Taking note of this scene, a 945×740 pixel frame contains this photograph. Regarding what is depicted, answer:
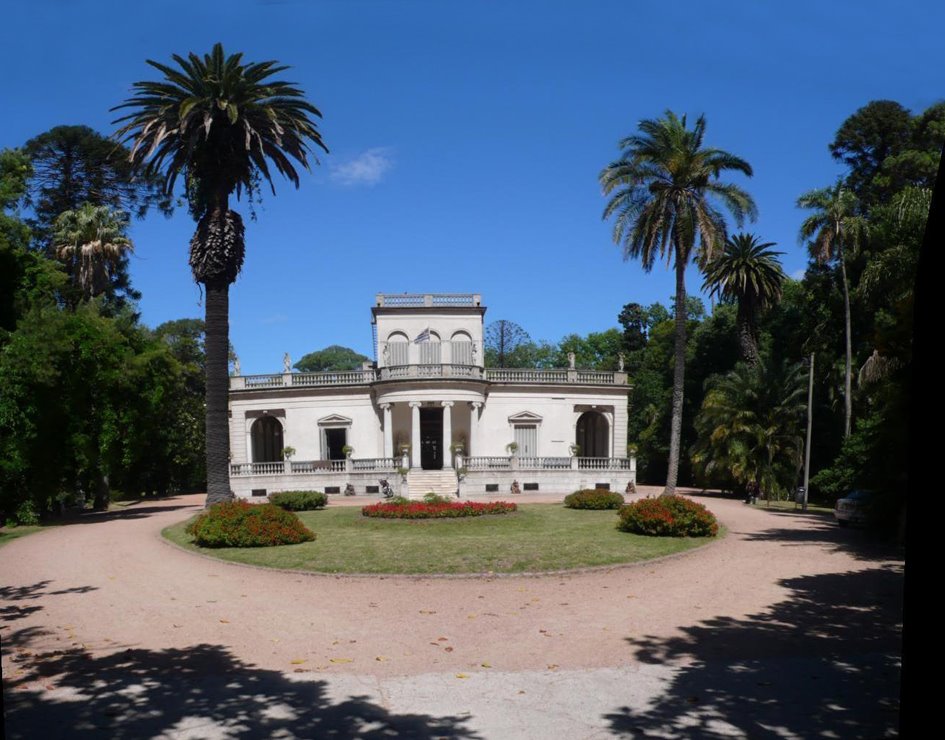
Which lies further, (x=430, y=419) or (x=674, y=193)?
(x=430, y=419)

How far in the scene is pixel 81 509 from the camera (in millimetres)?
33406

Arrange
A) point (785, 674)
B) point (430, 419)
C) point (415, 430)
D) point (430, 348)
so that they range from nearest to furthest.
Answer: point (785, 674) → point (415, 430) → point (430, 419) → point (430, 348)

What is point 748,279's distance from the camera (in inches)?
1668

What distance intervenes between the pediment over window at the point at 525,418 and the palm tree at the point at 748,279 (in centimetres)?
1379

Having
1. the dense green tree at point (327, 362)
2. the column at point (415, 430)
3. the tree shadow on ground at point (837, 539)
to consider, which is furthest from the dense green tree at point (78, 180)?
the dense green tree at point (327, 362)

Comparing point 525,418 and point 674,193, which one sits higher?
point 674,193

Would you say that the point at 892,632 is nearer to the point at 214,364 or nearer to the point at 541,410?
the point at 214,364

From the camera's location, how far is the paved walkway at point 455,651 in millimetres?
7086

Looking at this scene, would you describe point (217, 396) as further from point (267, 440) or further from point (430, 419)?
point (267, 440)

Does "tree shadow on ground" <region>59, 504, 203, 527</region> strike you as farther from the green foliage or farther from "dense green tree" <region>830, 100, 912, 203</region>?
"dense green tree" <region>830, 100, 912, 203</region>

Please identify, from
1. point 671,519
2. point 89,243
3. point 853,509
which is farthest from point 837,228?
point 89,243

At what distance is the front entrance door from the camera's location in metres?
44.8

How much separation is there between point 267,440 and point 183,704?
41.3 metres

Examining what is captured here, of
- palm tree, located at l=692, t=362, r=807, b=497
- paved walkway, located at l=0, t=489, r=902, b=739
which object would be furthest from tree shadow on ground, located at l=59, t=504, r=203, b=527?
palm tree, located at l=692, t=362, r=807, b=497
